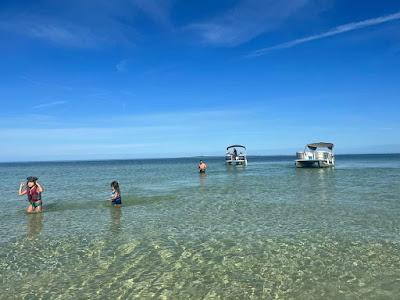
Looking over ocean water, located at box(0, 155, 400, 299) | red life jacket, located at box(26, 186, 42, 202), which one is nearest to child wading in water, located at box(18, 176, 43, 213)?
red life jacket, located at box(26, 186, 42, 202)

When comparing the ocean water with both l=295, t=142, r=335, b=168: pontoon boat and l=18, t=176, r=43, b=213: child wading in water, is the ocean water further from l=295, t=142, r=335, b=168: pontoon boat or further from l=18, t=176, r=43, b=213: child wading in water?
l=295, t=142, r=335, b=168: pontoon boat

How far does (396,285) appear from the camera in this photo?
821cm

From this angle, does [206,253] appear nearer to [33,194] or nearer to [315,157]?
[33,194]

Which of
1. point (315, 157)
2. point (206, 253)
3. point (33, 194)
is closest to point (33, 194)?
point (33, 194)

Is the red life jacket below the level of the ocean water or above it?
above

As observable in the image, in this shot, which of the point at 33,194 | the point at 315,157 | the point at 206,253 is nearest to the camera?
the point at 206,253

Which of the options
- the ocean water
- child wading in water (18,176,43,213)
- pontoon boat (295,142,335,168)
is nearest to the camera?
the ocean water

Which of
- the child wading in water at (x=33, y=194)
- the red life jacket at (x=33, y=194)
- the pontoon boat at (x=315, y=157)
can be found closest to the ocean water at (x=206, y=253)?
the child wading in water at (x=33, y=194)

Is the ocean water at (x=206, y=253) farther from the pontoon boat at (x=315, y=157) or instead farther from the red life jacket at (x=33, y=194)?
the pontoon boat at (x=315, y=157)

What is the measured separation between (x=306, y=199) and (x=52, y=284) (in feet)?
56.9

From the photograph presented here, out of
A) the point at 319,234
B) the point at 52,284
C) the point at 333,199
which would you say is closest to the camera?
the point at 52,284

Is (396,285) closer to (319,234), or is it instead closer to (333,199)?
(319,234)

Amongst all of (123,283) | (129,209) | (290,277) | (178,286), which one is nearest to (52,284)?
(123,283)

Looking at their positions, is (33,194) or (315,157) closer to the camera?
(33,194)
